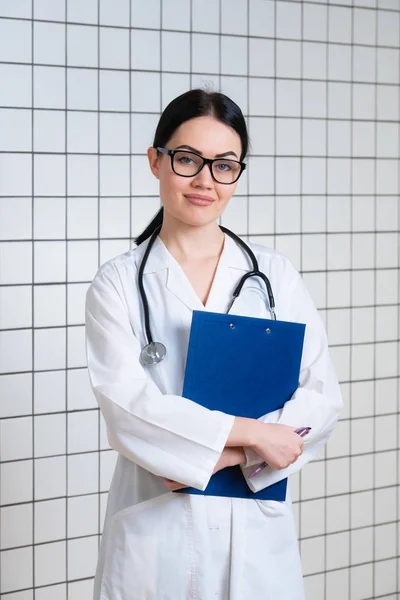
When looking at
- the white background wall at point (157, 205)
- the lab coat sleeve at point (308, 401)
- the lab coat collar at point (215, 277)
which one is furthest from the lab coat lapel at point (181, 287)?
the white background wall at point (157, 205)

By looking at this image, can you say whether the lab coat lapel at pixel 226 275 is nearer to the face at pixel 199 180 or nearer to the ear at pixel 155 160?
the face at pixel 199 180

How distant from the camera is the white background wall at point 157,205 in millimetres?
2564

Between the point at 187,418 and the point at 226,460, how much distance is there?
121 mm

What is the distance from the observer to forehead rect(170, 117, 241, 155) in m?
1.64

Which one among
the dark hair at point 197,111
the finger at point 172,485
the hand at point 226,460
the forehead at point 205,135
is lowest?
the finger at point 172,485

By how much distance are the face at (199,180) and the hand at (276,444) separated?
1.49 feet

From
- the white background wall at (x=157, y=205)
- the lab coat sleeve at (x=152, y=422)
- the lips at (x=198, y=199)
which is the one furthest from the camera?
the white background wall at (x=157, y=205)

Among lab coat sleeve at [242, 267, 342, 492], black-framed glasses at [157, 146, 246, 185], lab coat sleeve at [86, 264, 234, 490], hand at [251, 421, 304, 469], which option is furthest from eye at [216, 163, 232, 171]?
hand at [251, 421, 304, 469]

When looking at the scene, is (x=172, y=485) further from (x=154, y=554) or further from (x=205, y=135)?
(x=205, y=135)

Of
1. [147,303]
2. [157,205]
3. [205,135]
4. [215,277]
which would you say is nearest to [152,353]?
[147,303]

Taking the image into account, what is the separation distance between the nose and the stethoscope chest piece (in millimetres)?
337

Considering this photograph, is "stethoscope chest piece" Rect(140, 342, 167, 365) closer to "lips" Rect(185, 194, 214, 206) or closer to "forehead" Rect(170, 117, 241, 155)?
"lips" Rect(185, 194, 214, 206)

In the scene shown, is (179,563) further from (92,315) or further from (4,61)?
(4,61)

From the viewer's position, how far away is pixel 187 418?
1.55 m
